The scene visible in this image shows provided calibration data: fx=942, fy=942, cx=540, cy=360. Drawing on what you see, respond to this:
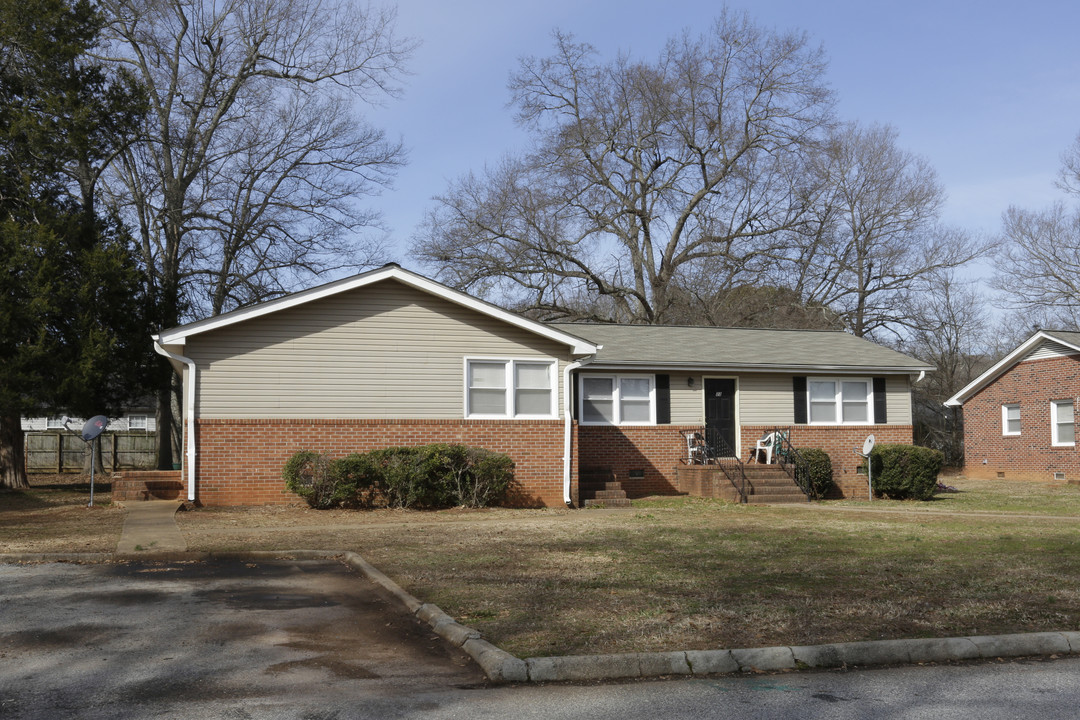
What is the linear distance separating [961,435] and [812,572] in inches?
1410

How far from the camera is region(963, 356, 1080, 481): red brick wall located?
28.7m

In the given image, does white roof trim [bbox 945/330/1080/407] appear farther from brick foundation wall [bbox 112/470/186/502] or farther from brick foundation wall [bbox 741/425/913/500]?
brick foundation wall [bbox 112/470/186/502]

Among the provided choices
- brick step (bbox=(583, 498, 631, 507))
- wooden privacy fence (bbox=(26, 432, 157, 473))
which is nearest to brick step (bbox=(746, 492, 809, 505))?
brick step (bbox=(583, 498, 631, 507))

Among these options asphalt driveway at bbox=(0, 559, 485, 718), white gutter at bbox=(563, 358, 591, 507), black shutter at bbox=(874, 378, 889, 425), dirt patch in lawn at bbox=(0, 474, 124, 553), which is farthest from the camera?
black shutter at bbox=(874, 378, 889, 425)

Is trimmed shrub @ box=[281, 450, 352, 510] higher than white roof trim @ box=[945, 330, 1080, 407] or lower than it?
lower

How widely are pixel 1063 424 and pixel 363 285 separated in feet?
74.2

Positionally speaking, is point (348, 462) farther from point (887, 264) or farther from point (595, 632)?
point (887, 264)

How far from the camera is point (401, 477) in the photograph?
17.2m

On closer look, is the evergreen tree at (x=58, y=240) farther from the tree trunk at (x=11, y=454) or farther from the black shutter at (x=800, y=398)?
the black shutter at (x=800, y=398)

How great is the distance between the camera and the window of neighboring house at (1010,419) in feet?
102

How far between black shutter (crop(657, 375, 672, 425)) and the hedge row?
5.66 m

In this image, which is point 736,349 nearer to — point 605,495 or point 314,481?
point 605,495

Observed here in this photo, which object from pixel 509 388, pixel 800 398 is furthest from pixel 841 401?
pixel 509 388

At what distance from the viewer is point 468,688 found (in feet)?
19.5
